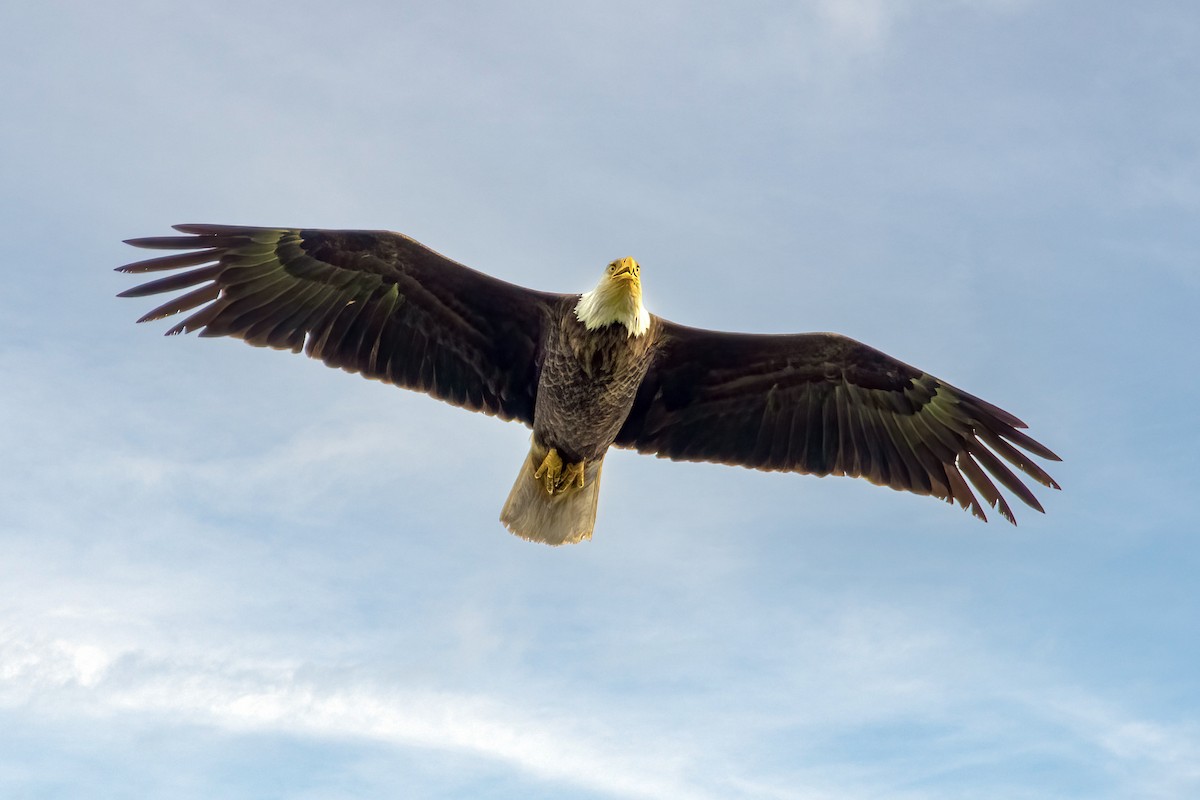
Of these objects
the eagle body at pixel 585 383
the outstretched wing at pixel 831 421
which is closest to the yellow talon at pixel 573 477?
the eagle body at pixel 585 383

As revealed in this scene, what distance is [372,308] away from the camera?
1064 cm

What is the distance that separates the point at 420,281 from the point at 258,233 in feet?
4.65

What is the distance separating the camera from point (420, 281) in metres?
10.6

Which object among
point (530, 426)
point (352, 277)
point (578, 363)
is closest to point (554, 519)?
point (530, 426)

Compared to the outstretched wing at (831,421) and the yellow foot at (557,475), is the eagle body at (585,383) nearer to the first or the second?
the yellow foot at (557,475)

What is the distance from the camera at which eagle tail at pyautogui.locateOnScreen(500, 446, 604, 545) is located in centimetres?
1090

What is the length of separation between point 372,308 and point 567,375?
194 centimetres

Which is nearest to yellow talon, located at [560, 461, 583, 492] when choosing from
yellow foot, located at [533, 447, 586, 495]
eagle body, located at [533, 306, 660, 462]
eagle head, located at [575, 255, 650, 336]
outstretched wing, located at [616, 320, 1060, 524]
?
yellow foot, located at [533, 447, 586, 495]

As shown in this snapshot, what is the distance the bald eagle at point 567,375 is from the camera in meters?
10.3

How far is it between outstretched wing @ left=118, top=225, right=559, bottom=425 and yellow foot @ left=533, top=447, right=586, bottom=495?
413 mm

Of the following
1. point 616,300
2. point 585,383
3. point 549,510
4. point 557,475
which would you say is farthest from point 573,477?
point 616,300

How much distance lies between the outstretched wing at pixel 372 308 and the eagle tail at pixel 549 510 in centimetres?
61

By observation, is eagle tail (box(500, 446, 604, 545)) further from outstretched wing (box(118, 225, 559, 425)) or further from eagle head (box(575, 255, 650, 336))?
eagle head (box(575, 255, 650, 336))

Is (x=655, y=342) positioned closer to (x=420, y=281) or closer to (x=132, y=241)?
(x=420, y=281)
